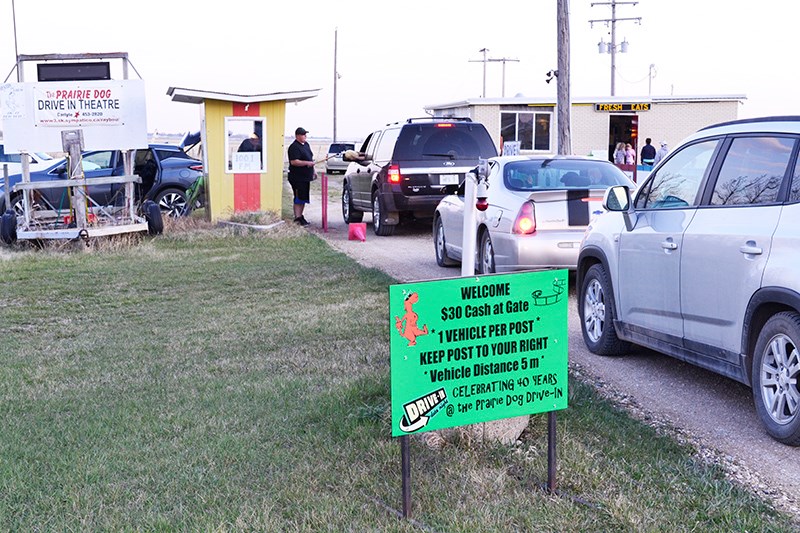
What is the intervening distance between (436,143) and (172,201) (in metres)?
6.06

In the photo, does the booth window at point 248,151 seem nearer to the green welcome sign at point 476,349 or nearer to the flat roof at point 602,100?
the green welcome sign at point 476,349

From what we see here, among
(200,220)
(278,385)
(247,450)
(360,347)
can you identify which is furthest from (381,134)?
(247,450)

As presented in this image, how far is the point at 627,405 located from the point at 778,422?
112 cm

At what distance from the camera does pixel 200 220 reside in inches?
739

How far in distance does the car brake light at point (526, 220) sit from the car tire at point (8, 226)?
31.1ft

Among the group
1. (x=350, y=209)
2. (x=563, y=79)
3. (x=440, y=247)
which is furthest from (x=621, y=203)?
(x=563, y=79)

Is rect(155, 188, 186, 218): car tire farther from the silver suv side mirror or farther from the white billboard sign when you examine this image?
the silver suv side mirror

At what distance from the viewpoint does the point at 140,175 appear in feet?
63.3

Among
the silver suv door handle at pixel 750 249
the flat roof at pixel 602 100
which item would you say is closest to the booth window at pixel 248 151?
the silver suv door handle at pixel 750 249

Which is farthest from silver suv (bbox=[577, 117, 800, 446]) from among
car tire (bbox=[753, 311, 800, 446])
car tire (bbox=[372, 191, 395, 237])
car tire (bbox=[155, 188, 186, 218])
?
car tire (bbox=[155, 188, 186, 218])

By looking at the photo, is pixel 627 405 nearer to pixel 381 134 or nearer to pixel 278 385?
pixel 278 385

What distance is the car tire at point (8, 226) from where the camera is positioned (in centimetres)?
1585

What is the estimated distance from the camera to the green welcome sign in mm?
4090

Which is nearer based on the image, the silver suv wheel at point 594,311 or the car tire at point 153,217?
the silver suv wheel at point 594,311
